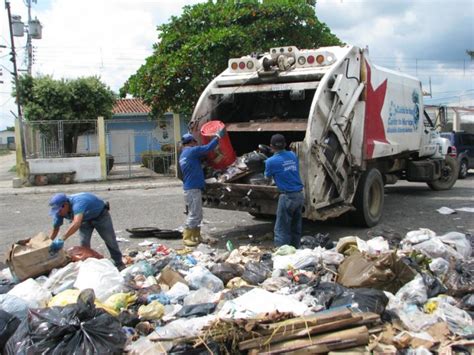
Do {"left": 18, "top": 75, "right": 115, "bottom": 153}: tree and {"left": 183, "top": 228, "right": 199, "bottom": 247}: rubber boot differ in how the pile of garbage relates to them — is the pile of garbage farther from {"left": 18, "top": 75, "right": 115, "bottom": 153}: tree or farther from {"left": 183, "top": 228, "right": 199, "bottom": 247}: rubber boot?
{"left": 18, "top": 75, "right": 115, "bottom": 153}: tree

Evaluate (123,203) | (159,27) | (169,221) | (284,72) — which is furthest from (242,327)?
(159,27)

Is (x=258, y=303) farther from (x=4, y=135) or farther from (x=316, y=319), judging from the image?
(x=4, y=135)

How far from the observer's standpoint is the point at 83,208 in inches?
204

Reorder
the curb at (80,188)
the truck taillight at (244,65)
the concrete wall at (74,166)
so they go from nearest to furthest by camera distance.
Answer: the truck taillight at (244,65)
the curb at (80,188)
the concrete wall at (74,166)

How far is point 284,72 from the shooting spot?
6945mm

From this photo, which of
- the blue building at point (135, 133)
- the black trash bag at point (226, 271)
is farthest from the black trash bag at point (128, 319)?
the blue building at point (135, 133)

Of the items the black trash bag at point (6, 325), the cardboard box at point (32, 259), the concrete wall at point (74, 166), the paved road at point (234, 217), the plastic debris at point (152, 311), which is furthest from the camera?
the concrete wall at point (74, 166)

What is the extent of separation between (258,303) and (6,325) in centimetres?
178

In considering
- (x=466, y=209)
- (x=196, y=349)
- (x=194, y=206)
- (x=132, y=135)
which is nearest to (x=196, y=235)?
(x=194, y=206)

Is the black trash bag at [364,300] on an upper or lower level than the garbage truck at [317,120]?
lower

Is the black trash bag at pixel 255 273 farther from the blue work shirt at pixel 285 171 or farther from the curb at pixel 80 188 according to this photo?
the curb at pixel 80 188

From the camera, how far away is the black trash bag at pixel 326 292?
4.00 metres

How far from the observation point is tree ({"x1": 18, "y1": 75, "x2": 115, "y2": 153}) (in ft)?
57.1

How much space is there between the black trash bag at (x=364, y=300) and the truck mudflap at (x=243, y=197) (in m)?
2.38
